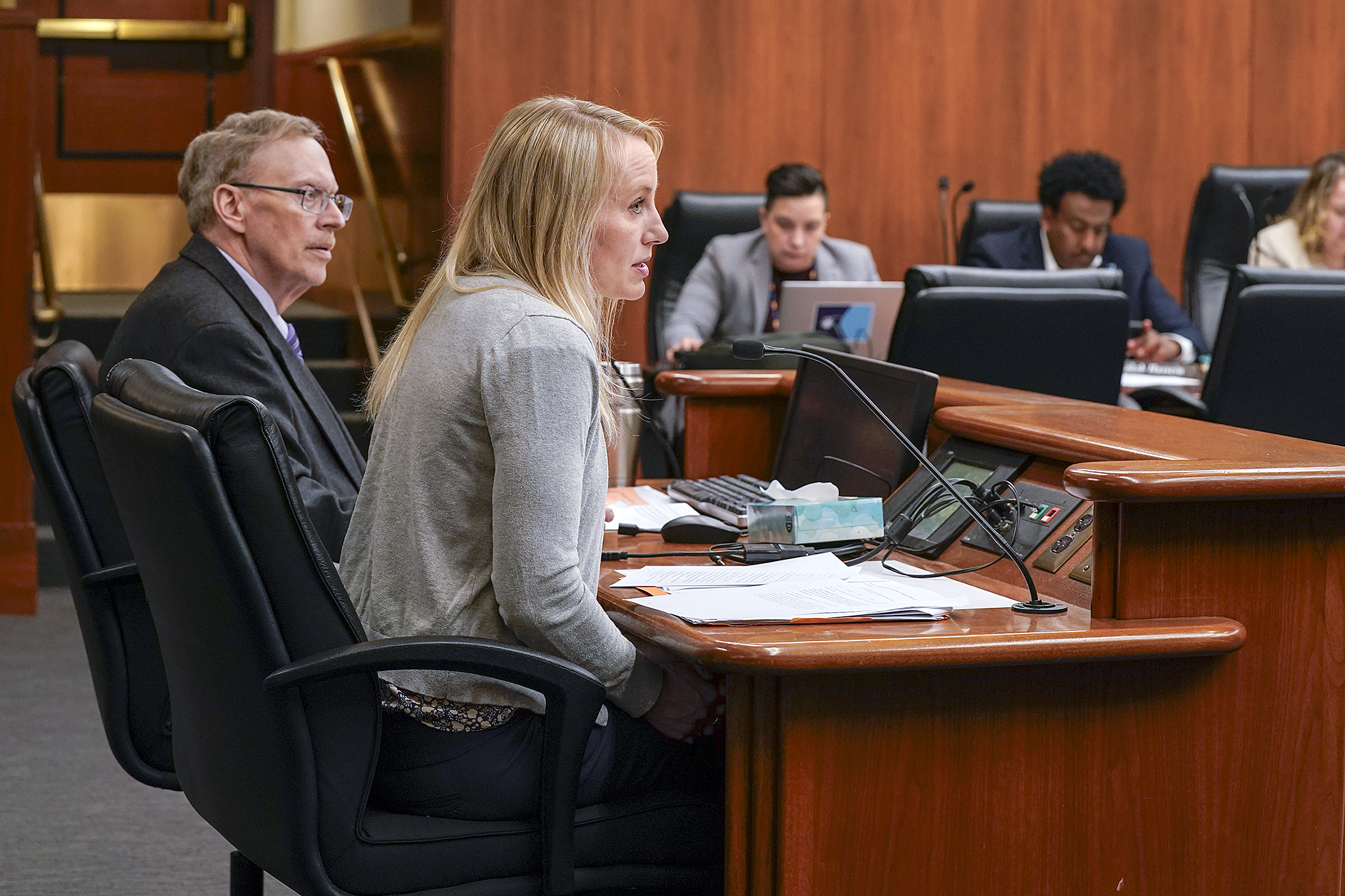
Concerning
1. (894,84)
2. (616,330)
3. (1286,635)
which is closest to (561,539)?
(1286,635)

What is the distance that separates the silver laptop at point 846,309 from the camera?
3.59m

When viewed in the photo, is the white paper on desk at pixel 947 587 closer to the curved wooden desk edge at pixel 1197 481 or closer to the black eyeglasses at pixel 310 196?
the curved wooden desk edge at pixel 1197 481

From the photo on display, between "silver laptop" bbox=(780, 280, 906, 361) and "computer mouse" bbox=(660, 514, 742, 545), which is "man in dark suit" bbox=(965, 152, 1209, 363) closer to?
"silver laptop" bbox=(780, 280, 906, 361)

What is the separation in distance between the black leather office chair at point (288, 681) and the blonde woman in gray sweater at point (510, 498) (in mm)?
52

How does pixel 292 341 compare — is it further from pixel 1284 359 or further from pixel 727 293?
pixel 727 293

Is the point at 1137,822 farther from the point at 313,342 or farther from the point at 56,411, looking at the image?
the point at 313,342

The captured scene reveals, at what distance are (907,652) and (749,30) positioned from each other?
434 cm

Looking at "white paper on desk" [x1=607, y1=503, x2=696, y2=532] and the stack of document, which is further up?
the stack of document

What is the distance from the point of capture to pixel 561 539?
143cm

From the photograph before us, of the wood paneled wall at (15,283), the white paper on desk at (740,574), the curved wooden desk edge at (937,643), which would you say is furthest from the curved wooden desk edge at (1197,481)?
the wood paneled wall at (15,283)

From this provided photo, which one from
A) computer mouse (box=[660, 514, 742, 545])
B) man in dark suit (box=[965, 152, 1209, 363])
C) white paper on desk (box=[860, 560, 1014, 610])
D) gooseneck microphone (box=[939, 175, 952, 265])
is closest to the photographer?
white paper on desk (box=[860, 560, 1014, 610])

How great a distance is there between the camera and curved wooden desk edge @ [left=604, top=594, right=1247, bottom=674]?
1.33 m

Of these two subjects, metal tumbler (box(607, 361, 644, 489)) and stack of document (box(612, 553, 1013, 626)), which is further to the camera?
metal tumbler (box(607, 361, 644, 489))

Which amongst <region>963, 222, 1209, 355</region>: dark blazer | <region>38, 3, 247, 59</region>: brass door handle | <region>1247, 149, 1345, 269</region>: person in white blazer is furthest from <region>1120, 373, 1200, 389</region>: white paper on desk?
<region>38, 3, 247, 59</region>: brass door handle
